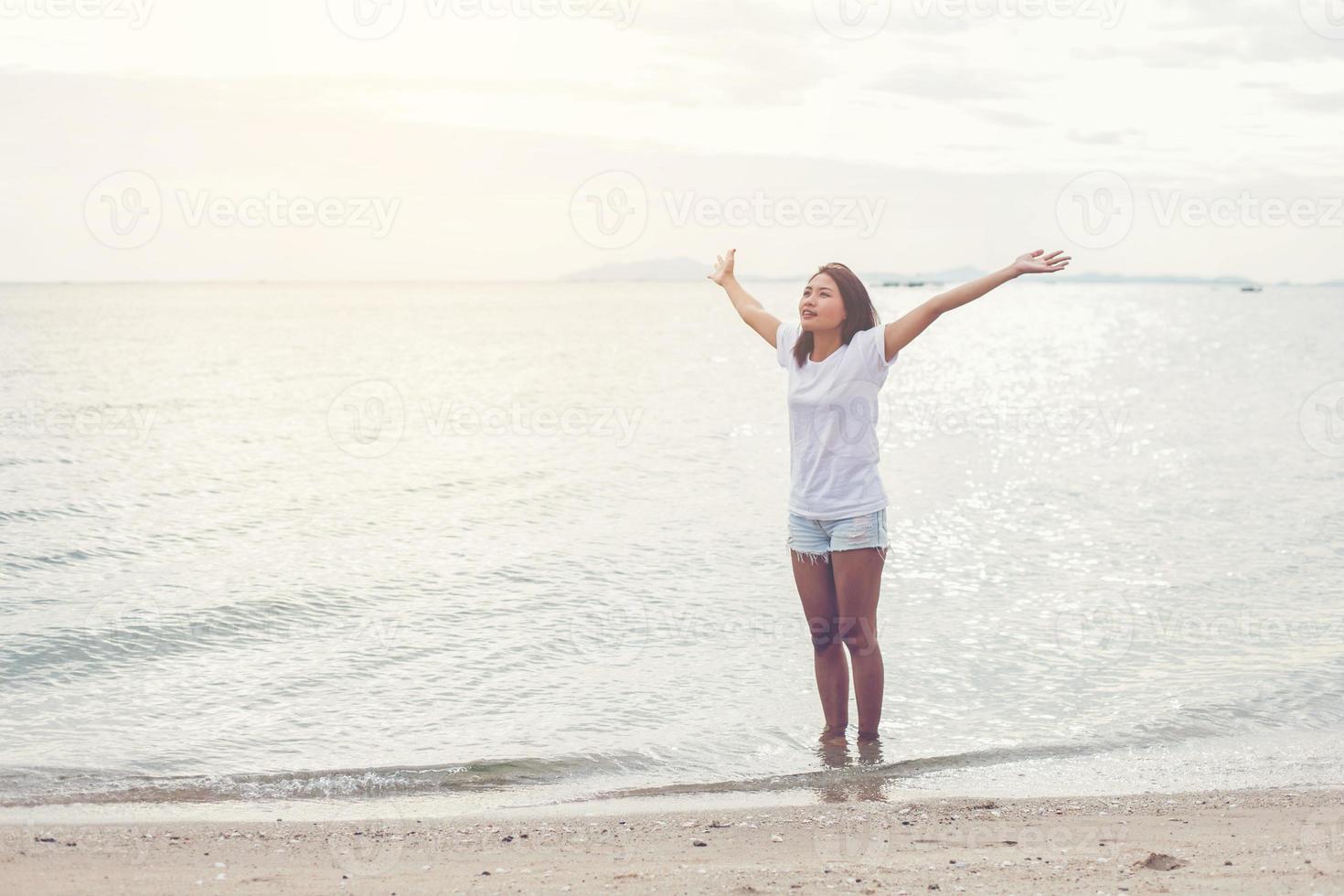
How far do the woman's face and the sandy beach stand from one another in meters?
2.38

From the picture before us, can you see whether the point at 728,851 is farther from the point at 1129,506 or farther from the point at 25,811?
the point at 1129,506

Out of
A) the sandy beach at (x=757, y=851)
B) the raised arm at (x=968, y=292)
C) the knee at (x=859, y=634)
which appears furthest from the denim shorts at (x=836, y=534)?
the sandy beach at (x=757, y=851)

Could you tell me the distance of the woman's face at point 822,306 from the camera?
243 inches

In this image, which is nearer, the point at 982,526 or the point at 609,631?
the point at 609,631

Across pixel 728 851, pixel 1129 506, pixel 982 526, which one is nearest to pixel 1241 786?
pixel 728 851

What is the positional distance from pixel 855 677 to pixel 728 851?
1.92 metres

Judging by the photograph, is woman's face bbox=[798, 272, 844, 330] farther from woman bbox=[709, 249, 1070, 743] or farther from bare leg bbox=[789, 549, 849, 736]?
bare leg bbox=[789, 549, 849, 736]

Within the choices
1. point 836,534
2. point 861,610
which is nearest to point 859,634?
point 861,610

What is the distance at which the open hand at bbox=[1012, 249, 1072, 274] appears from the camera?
18.3ft

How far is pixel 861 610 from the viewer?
6.48 m

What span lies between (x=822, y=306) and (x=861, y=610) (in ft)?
5.25

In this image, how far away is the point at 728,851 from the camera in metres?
5.24

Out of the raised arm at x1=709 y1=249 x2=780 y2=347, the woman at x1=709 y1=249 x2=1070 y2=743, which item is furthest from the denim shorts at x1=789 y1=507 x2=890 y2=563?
the raised arm at x1=709 y1=249 x2=780 y2=347

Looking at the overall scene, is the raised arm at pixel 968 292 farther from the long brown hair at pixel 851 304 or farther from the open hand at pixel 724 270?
the open hand at pixel 724 270
